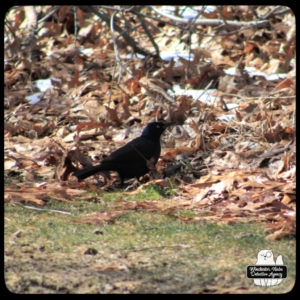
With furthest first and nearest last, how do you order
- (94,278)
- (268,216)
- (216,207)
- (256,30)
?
(256,30), (216,207), (268,216), (94,278)

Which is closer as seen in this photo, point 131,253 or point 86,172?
point 131,253

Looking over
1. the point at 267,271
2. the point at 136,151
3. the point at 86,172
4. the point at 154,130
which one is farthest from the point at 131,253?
the point at 154,130

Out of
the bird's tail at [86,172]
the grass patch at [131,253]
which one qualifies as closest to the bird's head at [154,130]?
the bird's tail at [86,172]

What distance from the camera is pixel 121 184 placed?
670 cm

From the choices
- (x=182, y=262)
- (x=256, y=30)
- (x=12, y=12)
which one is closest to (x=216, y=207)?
(x=182, y=262)

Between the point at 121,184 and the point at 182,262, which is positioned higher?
the point at 182,262

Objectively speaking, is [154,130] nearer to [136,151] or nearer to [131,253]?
[136,151]

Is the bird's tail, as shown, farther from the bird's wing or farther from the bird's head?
the bird's head

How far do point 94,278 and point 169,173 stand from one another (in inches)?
124

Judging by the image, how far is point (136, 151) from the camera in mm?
6773

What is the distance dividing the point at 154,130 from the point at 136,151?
47 centimetres

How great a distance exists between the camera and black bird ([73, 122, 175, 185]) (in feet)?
21.1
